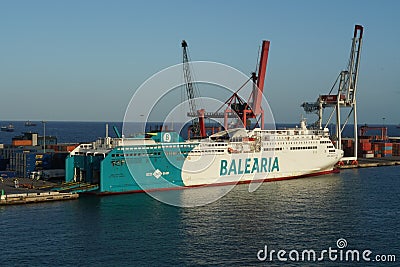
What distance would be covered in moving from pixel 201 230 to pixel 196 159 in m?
15.6

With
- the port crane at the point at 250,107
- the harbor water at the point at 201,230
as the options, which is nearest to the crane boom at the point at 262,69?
the port crane at the point at 250,107

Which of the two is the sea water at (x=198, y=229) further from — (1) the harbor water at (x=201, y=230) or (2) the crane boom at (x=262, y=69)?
(2) the crane boom at (x=262, y=69)

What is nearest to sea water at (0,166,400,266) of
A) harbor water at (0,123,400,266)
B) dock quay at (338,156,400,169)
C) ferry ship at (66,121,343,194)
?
harbor water at (0,123,400,266)

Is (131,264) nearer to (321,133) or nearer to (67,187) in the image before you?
(67,187)

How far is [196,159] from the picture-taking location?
43969mm

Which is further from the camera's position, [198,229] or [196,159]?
[196,159]

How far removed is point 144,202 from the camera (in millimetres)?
36750

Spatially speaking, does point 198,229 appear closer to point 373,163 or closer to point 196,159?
point 196,159

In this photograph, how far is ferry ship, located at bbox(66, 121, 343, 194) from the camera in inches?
1576

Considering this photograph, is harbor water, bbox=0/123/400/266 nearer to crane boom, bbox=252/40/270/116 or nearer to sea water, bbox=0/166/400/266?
sea water, bbox=0/166/400/266

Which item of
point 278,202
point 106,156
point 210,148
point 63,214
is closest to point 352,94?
point 210,148

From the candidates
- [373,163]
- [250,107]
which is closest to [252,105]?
[250,107]

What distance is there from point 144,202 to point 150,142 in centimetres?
669

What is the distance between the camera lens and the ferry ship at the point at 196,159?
4003cm
